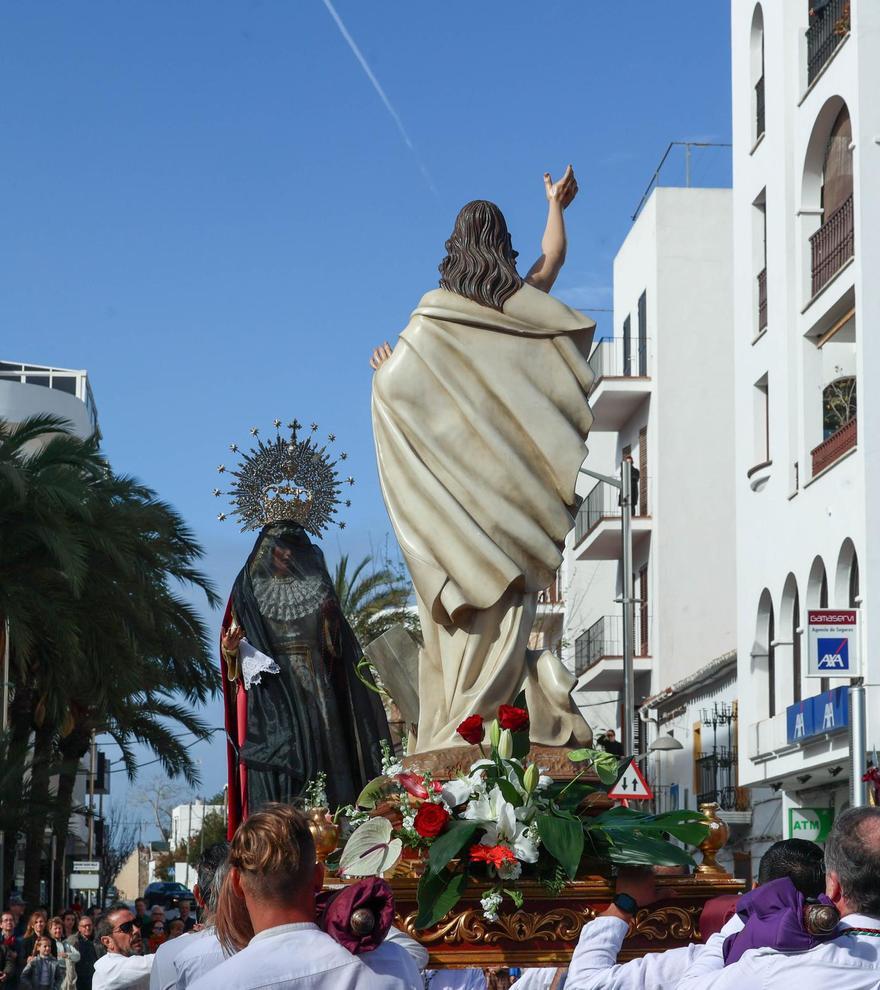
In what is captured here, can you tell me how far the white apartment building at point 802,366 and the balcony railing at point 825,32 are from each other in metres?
0.05

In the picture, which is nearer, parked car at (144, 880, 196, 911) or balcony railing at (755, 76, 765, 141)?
balcony railing at (755, 76, 765, 141)

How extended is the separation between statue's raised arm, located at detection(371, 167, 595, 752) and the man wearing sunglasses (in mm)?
2078

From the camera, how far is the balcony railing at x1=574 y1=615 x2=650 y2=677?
40.5 m

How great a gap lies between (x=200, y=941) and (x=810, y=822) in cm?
2523

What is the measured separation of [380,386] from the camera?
830cm

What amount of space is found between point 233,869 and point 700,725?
1337 inches

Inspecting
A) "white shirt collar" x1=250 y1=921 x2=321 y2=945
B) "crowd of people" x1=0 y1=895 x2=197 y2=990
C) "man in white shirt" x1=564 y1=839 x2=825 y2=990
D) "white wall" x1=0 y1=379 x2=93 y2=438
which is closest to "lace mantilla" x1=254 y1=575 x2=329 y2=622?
"man in white shirt" x1=564 y1=839 x2=825 y2=990

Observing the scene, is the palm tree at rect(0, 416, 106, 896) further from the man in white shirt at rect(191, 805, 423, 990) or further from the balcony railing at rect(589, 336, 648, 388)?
the man in white shirt at rect(191, 805, 423, 990)

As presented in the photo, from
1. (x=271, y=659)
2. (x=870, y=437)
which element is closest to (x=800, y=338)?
(x=870, y=437)

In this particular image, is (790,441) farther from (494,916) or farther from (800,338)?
(494,916)

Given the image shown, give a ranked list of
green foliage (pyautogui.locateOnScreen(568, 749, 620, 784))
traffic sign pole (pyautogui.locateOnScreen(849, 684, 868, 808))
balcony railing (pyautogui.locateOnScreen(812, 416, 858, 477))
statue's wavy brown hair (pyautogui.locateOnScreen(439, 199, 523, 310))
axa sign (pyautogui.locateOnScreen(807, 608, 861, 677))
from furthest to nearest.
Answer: balcony railing (pyautogui.locateOnScreen(812, 416, 858, 477)) → axa sign (pyautogui.locateOnScreen(807, 608, 861, 677)) → traffic sign pole (pyautogui.locateOnScreen(849, 684, 868, 808)) → statue's wavy brown hair (pyautogui.locateOnScreen(439, 199, 523, 310)) → green foliage (pyautogui.locateOnScreen(568, 749, 620, 784))

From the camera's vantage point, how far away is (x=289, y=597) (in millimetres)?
11062

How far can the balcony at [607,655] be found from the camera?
39.6 meters

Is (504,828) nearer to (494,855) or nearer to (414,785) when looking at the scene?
(494,855)
